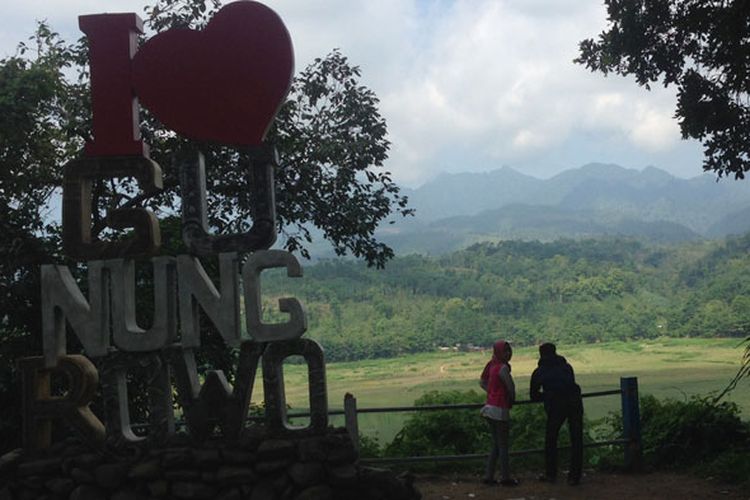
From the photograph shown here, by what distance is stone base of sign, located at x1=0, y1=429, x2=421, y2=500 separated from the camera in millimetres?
6715

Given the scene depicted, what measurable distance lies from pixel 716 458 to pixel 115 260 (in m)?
7.41

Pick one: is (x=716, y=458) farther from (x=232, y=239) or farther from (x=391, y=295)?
(x=391, y=295)

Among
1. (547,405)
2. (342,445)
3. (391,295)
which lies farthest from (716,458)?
(391,295)

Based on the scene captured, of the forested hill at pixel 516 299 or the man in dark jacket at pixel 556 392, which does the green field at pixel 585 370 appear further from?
the man in dark jacket at pixel 556 392

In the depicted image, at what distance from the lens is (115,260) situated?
7230 millimetres

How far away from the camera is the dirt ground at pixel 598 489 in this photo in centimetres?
857

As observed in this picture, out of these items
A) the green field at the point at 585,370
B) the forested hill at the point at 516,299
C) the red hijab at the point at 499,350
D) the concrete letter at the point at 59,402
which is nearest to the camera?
the concrete letter at the point at 59,402

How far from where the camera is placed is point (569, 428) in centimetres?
884

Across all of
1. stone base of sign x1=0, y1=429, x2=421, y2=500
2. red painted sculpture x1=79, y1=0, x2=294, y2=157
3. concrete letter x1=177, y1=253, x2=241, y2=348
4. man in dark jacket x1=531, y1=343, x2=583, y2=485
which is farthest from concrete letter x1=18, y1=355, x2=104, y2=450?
man in dark jacket x1=531, y1=343, x2=583, y2=485

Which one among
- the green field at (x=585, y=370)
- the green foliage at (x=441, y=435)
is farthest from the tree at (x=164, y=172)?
the green field at (x=585, y=370)

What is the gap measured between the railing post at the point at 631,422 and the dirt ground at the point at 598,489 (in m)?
0.22

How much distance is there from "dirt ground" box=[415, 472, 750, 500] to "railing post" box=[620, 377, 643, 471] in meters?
0.22

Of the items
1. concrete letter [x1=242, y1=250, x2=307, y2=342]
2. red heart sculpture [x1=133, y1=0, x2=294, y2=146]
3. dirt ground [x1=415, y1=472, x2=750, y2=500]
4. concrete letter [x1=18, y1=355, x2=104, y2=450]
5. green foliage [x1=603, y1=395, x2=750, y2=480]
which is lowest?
dirt ground [x1=415, y1=472, x2=750, y2=500]

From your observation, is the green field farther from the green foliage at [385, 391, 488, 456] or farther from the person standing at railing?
the person standing at railing
